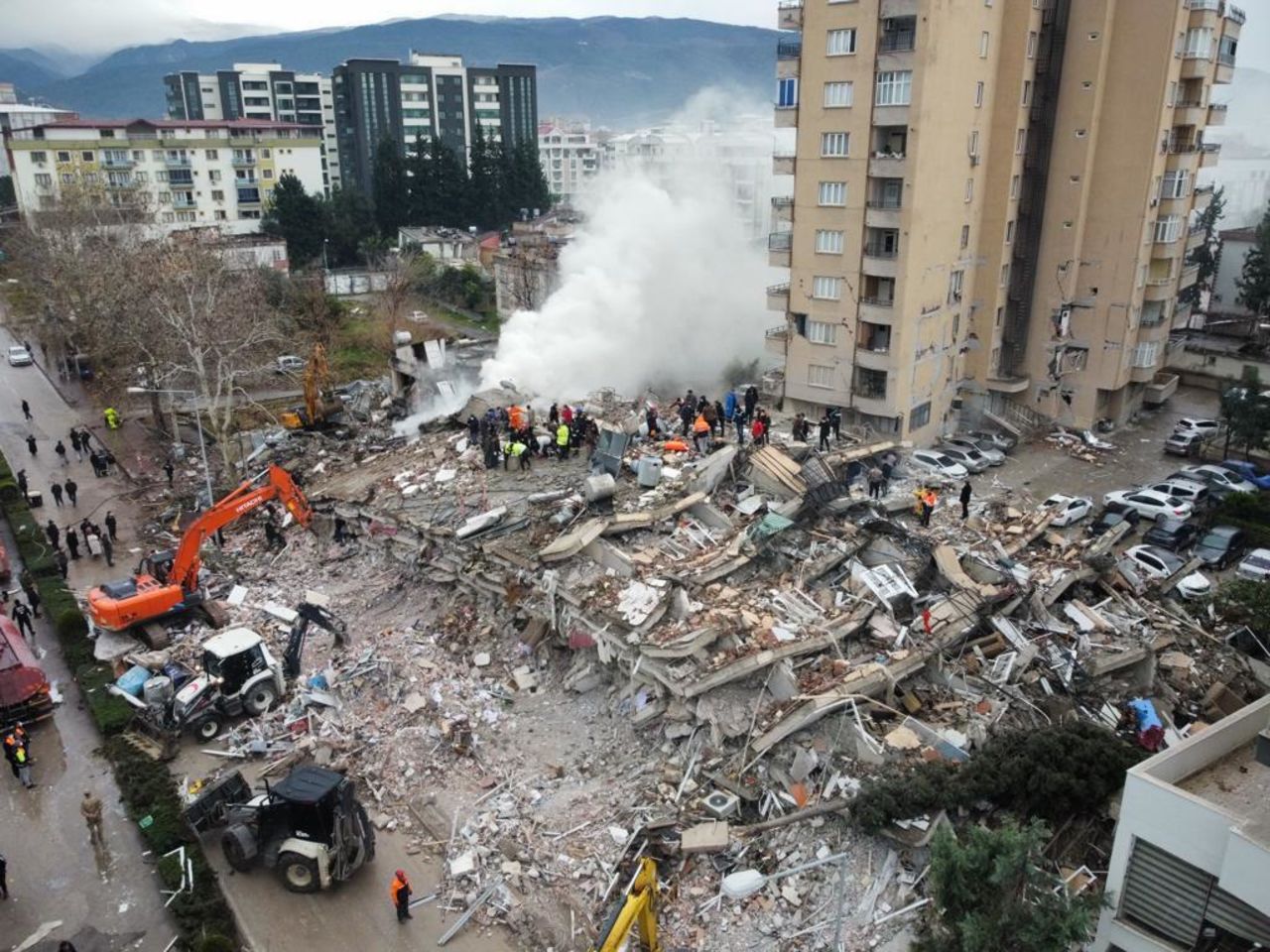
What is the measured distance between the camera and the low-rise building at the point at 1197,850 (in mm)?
8867

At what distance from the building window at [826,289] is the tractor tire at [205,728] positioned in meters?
21.0

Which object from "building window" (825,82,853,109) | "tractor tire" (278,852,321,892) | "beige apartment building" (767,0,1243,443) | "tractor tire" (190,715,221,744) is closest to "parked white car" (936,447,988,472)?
"beige apartment building" (767,0,1243,443)

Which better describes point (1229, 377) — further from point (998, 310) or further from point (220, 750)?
point (220, 750)

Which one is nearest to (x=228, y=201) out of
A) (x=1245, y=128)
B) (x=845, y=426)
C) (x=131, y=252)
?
(x=131, y=252)

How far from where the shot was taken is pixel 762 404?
3250 cm

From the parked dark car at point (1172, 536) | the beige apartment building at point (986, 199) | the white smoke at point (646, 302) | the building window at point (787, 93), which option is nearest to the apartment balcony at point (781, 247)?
the beige apartment building at point (986, 199)

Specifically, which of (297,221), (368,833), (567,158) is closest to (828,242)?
(368,833)

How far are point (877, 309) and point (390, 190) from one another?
160 ft

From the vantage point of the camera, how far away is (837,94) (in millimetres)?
27703

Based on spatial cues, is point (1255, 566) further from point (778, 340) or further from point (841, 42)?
point (841, 42)

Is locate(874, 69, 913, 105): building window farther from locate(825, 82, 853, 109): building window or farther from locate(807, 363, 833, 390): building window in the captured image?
locate(807, 363, 833, 390): building window

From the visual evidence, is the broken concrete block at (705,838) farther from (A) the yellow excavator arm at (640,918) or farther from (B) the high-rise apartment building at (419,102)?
(B) the high-rise apartment building at (419,102)

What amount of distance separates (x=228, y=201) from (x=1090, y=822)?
72.1m

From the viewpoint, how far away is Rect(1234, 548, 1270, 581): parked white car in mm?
22641
